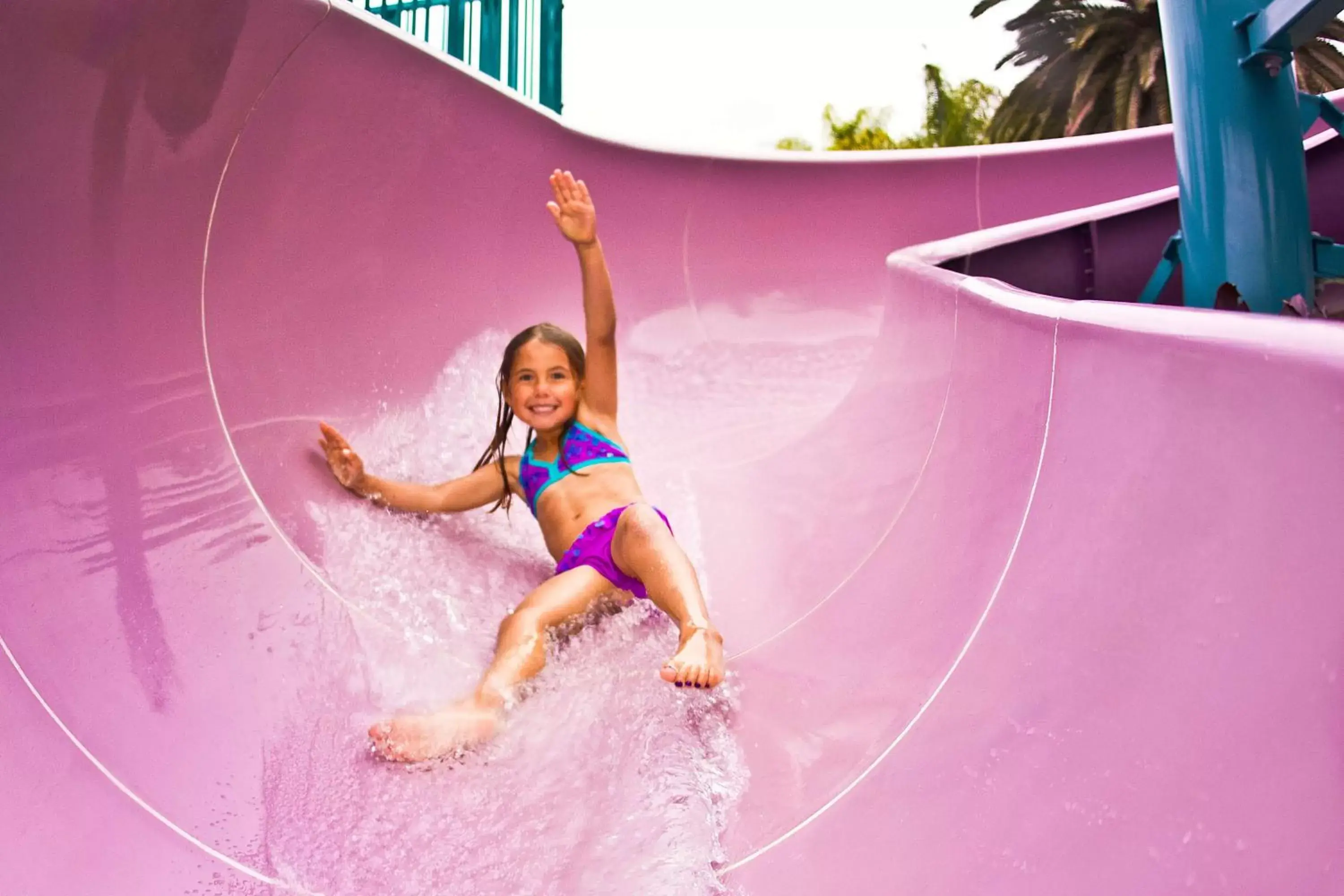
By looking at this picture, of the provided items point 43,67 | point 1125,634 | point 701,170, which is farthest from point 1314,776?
point 701,170

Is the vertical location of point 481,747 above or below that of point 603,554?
below

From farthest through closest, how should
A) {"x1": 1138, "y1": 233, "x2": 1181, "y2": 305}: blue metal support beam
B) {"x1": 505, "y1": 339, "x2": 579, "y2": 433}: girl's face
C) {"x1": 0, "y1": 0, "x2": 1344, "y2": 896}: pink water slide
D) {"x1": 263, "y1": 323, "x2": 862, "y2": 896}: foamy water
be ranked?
{"x1": 1138, "y1": 233, "x2": 1181, "y2": 305}: blue metal support beam, {"x1": 505, "y1": 339, "x2": 579, "y2": 433}: girl's face, {"x1": 263, "y1": 323, "x2": 862, "y2": 896}: foamy water, {"x1": 0, "y1": 0, "x2": 1344, "y2": 896}: pink water slide

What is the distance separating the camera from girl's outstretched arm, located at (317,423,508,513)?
1.69 metres

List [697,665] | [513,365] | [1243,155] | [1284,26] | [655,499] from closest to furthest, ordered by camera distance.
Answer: [697,665] → [1284,26] → [1243,155] → [513,365] → [655,499]

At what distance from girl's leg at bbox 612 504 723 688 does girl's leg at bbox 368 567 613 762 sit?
85mm

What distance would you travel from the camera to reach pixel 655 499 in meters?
2.05

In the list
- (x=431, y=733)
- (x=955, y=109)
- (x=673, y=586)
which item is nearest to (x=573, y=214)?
(x=673, y=586)

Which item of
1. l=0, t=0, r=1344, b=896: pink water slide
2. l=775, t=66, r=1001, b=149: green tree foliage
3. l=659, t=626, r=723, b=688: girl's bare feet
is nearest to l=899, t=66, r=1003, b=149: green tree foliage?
l=775, t=66, r=1001, b=149: green tree foliage

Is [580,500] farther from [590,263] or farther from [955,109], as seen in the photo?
[955,109]

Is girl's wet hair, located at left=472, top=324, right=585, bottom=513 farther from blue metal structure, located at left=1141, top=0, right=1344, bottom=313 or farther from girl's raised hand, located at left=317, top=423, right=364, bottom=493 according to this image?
blue metal structure, located at left=1141, top=0, right=1344, bottom=313

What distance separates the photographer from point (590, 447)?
5.71 ft

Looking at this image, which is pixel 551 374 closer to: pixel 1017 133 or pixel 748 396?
pixel 748 396

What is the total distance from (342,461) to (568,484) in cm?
38

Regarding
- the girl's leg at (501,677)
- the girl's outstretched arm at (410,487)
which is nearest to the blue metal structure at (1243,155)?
the girl's leg at (501,677)
